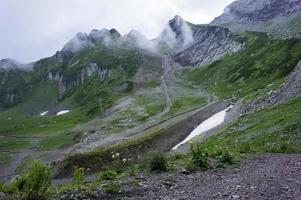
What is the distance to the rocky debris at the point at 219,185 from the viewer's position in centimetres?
2330

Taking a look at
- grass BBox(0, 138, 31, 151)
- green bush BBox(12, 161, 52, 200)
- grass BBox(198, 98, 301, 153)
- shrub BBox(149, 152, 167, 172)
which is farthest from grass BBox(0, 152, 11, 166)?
green bush BBox(12, 161, 52, 200)

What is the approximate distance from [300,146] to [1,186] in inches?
1100

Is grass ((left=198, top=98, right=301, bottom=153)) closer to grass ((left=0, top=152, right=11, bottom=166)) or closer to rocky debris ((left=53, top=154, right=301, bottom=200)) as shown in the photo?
rocky debris ((left=53, top=154, right=301, bottom=200))

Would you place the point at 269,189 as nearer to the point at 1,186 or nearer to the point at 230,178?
the point at 230,178

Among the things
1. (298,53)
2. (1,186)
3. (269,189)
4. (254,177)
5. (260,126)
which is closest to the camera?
(269,189)

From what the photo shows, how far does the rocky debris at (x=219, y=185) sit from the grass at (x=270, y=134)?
34.1 feet

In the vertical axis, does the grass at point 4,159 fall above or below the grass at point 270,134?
above

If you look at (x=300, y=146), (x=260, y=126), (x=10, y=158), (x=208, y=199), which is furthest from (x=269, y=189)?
(x=10, y=158)

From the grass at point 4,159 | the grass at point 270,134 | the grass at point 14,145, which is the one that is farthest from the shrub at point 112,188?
the grass at point 14,145

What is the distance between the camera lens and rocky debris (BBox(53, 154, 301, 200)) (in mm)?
23297

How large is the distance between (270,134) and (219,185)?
91.8 feet

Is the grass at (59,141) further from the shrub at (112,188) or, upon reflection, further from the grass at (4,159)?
the shrub at (112,188)

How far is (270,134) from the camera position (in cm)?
5231

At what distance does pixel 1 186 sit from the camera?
84.8 feet
